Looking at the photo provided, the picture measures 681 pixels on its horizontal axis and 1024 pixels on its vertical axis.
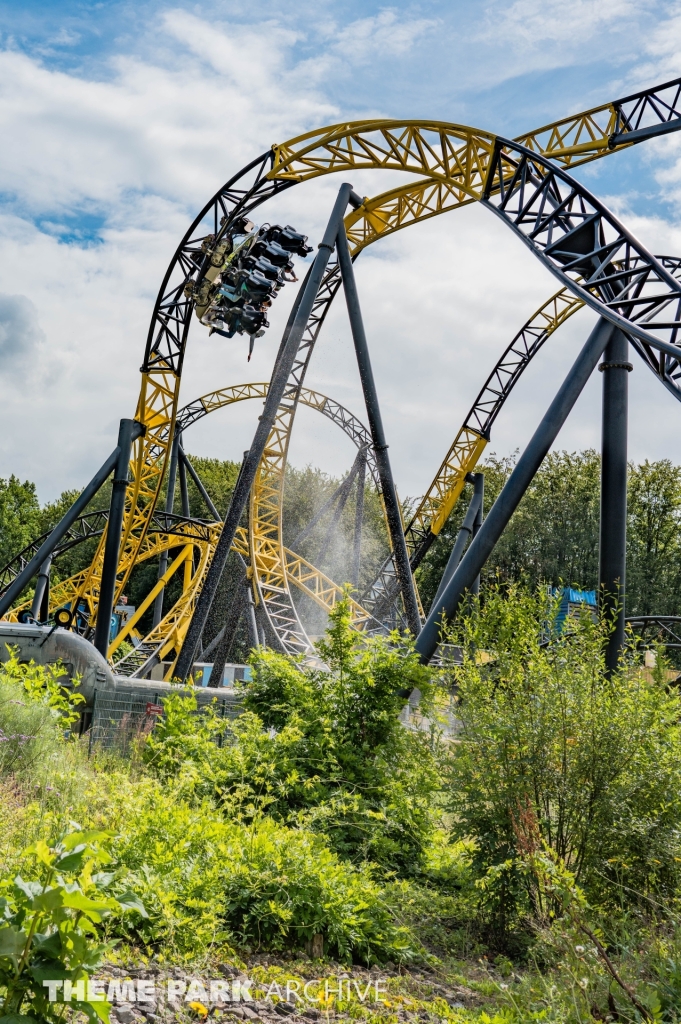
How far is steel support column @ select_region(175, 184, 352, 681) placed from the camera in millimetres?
10914

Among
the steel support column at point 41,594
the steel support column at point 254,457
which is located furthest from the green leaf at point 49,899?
the steel support column at point 41,594

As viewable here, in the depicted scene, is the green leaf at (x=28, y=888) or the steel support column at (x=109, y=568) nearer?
the green leaf at (x=28, y=888)

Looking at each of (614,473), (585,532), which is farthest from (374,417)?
(585,532)

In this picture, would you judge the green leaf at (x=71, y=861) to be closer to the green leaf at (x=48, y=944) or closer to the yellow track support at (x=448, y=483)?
the green leaf at (x=48, y=944)

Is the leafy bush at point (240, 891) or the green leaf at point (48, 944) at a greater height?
the green leaf at point (48, 944)

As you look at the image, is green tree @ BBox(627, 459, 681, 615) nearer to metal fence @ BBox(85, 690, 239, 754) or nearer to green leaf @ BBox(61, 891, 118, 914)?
metal fence @ BBox(85, 690, 239, 754)

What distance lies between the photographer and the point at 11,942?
2.46m

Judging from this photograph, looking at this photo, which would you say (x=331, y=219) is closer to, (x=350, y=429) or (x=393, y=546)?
(x=393, y=546)

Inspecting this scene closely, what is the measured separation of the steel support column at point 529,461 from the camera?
7.26 m

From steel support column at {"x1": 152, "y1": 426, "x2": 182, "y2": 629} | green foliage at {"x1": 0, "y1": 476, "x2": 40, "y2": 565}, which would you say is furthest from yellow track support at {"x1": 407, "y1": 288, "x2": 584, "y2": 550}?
green foliage at {"x1": 0, "y1": 476, "x2": 40, "y2": 565}

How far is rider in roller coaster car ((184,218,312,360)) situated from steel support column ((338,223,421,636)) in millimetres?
1132

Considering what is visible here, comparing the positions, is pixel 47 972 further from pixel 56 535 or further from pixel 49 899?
pixel 56 535

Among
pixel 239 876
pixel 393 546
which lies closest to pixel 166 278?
pixel 393 546

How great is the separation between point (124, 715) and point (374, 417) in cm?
489
